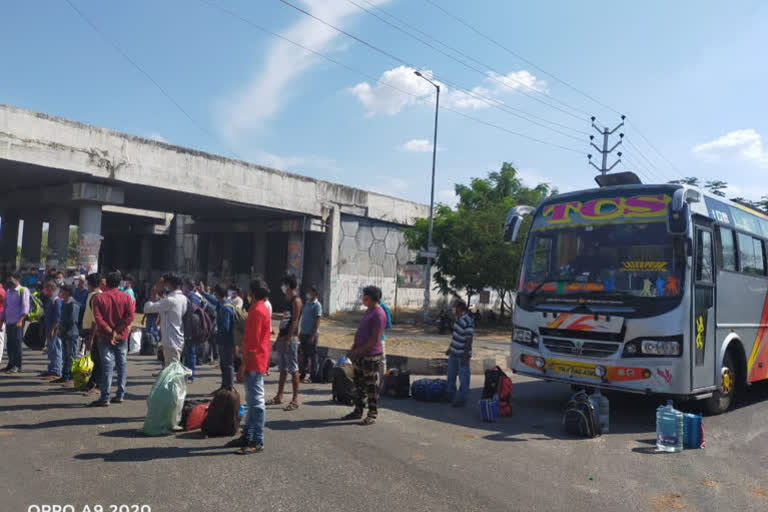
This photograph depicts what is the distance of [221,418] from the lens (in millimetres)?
6320

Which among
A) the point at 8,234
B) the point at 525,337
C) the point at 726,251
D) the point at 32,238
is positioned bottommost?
the point at 525,337

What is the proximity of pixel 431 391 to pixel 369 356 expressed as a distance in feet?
7.44

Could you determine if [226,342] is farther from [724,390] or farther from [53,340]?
[724,390]

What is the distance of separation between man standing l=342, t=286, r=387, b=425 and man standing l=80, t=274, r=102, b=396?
11.6ft

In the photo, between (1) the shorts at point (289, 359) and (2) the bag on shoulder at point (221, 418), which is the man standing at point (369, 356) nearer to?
(1) the shorts at point (289, 359)

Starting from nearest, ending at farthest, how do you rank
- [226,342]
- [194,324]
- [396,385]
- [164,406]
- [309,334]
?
[164,406] < [226,342] < [194,324] < [396,385] < [309,334]

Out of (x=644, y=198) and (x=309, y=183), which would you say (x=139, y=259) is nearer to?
(x=309, y=183)

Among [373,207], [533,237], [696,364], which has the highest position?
[373,207]

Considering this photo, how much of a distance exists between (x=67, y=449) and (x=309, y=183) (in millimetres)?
19282

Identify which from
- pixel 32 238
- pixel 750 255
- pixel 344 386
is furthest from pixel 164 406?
pixel 32 238

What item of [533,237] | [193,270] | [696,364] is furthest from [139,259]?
[696,364]

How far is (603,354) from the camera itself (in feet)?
25.2

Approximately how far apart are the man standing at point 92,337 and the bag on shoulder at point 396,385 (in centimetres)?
436

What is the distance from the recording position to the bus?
24.5 feet
